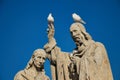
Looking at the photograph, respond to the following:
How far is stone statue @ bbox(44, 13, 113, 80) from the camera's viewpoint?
15.1 m

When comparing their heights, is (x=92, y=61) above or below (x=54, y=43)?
below

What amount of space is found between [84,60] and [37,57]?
199 cm

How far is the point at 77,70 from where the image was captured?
1531 cm

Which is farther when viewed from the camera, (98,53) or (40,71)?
(40,71)

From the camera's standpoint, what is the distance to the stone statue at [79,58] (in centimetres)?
1509

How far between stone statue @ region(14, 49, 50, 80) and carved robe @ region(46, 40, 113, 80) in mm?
416

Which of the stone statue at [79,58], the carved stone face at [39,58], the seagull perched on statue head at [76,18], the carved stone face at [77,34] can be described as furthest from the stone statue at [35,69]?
the seagull perched on statue head at [76,18]

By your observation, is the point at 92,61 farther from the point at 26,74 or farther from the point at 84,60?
the point at 26,74

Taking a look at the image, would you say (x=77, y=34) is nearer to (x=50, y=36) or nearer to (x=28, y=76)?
(x=50, y=36)

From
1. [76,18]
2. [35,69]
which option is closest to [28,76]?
[35,69]

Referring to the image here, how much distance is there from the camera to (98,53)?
50.2ft

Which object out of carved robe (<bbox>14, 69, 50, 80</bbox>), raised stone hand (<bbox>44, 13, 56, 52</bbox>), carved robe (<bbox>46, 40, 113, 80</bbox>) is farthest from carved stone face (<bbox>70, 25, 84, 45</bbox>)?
carved robe (<bbox>14, 69, 50, 80</bbox>)

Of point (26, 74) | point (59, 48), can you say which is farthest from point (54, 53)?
point (26, 74)

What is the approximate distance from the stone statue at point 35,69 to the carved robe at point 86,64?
0.42m
